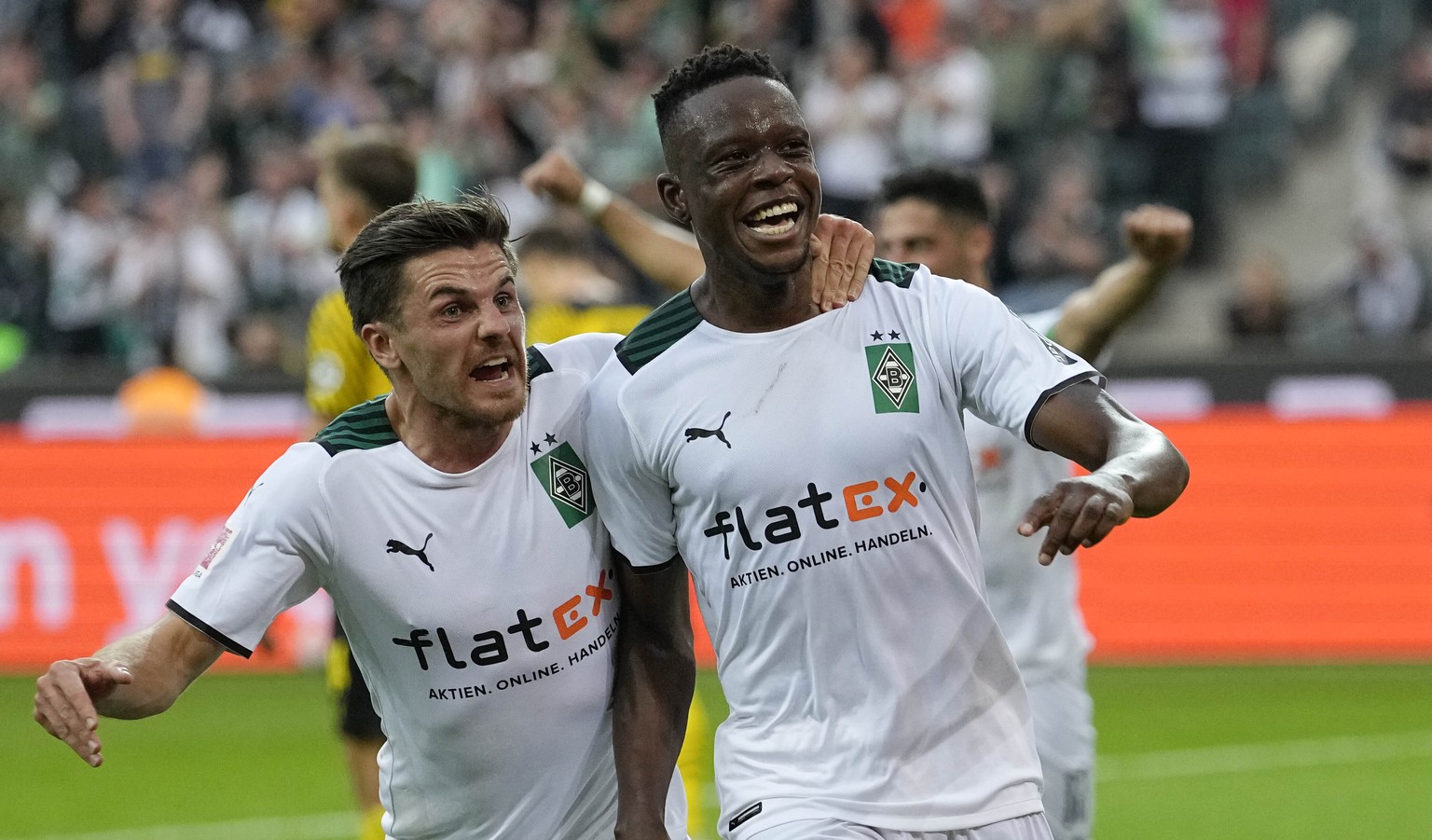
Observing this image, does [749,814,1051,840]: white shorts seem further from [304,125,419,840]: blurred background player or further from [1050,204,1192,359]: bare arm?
[304,125,419,840]: blurred background player

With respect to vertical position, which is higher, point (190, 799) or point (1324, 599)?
point (190, 799)

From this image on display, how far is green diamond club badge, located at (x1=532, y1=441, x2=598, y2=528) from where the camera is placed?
4.74m

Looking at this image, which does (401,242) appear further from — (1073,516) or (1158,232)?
(1158,232)

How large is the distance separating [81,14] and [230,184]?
2679 millimetres

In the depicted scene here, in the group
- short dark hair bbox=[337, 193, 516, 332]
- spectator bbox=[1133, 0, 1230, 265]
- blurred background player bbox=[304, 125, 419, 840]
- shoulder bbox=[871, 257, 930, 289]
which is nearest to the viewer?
shoulder bbox=[871, 257, 930, 289]

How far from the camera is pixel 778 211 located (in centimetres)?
432

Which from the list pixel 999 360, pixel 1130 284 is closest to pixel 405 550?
pixel 999 360

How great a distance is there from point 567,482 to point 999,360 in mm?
1110

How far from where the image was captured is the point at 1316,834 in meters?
9.23

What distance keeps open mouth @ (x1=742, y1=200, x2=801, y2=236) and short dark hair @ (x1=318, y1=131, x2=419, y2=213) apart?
2805 mm

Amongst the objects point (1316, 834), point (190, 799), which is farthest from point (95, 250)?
point (1316, 834)

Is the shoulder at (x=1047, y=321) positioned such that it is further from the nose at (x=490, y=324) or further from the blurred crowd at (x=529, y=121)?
the blurred crowd at (x=529, y=121)

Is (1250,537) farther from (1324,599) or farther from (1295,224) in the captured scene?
(1295,224)

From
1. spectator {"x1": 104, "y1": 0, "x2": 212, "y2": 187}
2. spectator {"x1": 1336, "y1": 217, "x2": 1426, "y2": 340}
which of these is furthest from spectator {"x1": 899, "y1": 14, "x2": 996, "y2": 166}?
spectator {"x1": 104, "y1": 0, "x2": 212, "y2": 187}
